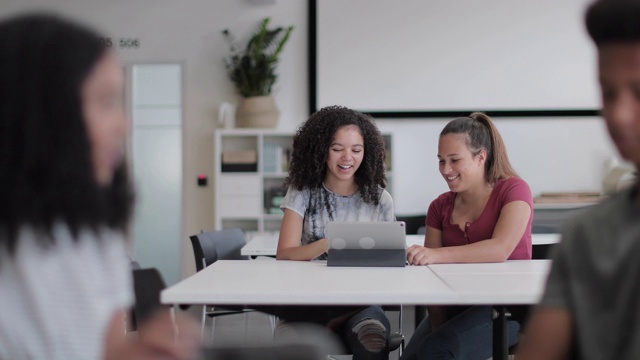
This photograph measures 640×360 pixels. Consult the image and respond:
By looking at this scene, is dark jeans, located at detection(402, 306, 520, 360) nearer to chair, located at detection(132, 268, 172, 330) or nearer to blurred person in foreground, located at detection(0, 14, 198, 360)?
chair, located at detection(132, 268, 172, 330)

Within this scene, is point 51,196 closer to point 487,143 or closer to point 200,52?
point 487,143

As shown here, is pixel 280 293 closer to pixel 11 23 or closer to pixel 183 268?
pixel 11 23

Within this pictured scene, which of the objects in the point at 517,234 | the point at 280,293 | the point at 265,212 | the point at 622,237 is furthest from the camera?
the point at 265,212

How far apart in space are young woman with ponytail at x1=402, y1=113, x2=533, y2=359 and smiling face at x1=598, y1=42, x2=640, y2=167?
5.34 ft

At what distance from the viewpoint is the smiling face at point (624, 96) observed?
0.75 m

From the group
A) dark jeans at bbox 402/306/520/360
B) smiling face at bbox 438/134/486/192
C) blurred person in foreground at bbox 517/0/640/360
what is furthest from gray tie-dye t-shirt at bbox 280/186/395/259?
blurred person in foreground at bbox 517/0/640/360

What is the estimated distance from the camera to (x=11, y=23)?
842 millimetres

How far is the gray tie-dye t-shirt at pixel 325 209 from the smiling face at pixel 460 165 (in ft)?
1.28

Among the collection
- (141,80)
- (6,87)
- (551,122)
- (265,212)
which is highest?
(141,80)

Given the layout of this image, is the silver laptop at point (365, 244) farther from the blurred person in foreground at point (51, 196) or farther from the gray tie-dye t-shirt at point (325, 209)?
the blurred person in foreground at point (51, 196)

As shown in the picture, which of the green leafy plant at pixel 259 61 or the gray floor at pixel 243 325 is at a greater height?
the green leafy plant at pixel 259 61

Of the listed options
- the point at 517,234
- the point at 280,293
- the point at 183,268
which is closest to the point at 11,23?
the point at 280,293

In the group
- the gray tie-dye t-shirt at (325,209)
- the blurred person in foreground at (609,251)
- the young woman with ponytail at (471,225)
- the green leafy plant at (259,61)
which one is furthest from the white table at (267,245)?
the green leafy plant at (259,61)

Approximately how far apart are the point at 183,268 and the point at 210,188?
2.75ft
